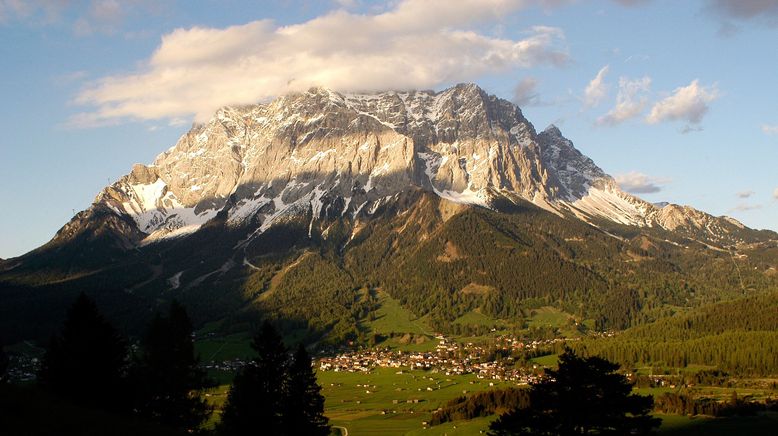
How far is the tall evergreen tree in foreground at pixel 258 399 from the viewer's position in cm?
6306

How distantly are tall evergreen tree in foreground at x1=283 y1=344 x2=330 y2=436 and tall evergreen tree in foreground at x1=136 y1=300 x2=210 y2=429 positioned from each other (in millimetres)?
8413

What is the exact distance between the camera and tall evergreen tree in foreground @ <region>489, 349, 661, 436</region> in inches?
1742

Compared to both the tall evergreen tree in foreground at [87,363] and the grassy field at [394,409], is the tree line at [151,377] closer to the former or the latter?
the tall evergreen tree in foreground at [87,363]

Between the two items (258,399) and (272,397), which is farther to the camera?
(272,397)

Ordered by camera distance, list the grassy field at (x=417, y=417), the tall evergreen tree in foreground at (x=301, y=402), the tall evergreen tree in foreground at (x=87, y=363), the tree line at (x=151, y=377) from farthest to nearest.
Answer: the grassy field at (x=417, y=417) → the tall evergreen tree in foreground at (x=301, y=402) → the tree line at (x=151, y=377) → the tall evergreen tree in foreground at (x=87, y=363)

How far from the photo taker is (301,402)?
69.9 meters

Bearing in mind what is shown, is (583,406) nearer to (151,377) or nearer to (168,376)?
(168,376)

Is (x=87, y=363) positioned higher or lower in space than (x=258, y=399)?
higher

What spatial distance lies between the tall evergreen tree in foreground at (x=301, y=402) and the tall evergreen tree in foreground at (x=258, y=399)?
38.4 inches

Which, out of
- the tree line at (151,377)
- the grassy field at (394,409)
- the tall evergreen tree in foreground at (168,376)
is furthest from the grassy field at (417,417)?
the tall evergreen tree in foreground at (168,376)

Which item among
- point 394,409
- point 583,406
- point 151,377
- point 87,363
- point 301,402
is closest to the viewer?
point 583,406

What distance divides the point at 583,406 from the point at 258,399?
30.5 m

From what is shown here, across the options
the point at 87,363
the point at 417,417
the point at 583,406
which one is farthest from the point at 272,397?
the point at 417,417

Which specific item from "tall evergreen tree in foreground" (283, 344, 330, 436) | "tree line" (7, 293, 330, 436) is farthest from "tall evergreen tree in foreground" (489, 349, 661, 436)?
"tall evergreen tree in foreground" (283, 344, 330, 436)
